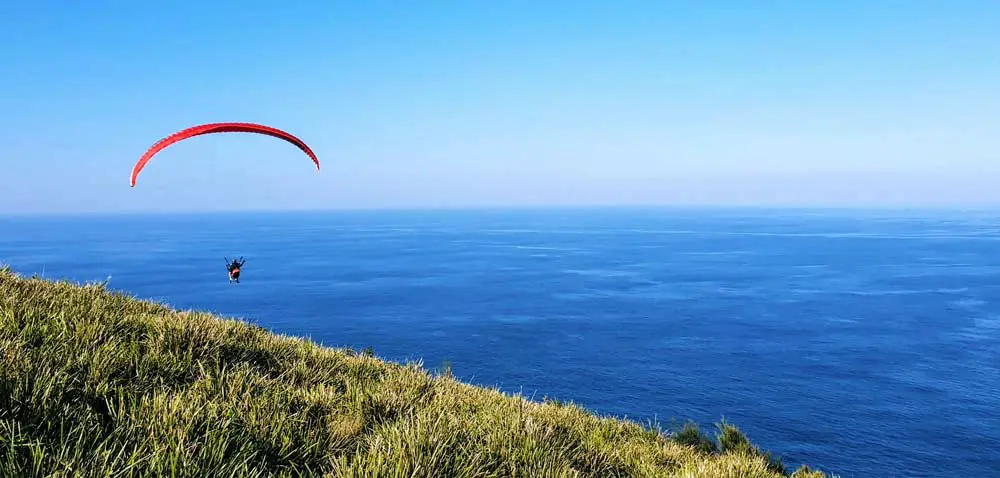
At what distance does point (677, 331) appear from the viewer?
337ft

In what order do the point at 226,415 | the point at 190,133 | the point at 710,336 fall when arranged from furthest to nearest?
the point at 710,336 < the point at 190,133 < the point at 226,415

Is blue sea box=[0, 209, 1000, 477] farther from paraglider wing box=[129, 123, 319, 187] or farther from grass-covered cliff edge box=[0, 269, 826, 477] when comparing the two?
grass-covered cliff edge box=[0, 269, 826, 477]

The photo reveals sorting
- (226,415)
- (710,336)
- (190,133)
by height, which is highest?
(190,133)

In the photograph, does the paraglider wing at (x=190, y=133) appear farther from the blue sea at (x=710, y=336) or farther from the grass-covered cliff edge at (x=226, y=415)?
the blue sea at (x=710, y=336)

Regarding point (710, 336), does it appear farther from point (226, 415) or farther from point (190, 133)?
point (226, 415)

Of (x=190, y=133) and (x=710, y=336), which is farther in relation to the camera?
(x=710, y=336)

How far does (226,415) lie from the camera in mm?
4465

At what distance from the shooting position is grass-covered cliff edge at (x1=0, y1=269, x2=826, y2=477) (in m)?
3.59

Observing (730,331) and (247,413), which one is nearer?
(247,413)

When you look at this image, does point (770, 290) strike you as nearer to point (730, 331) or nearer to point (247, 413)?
point (730, 331)

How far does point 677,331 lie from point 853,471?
155ft

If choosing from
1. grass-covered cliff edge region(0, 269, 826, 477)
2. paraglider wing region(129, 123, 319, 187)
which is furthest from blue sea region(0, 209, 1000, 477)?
grass-covered cliff edge region(0, 269, 826, 477)

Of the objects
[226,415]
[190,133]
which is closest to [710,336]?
[190,133]

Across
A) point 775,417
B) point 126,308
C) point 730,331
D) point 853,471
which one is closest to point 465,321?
point 730,331
